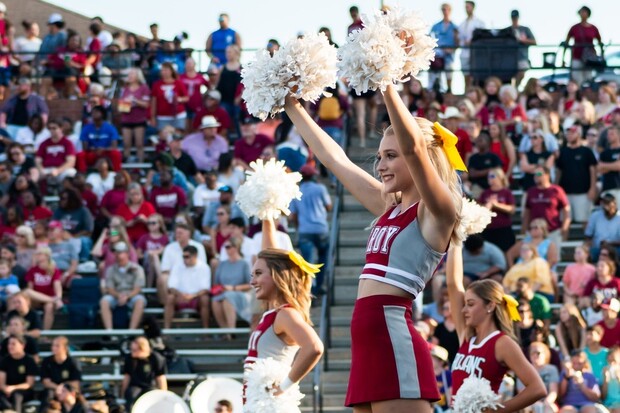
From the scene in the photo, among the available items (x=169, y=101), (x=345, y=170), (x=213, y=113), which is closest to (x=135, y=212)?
(x=213, y=113)

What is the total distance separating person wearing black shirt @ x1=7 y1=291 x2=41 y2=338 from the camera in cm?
1266

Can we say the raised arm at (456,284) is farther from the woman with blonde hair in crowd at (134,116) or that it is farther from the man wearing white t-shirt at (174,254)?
the woman with blonde hair in crowd at (134,116)

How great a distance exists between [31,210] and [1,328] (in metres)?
2.19

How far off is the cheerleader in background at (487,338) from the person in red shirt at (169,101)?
1082 cm

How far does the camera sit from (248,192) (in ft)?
21.2

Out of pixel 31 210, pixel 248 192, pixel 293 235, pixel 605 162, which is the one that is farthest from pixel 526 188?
pixel 248 192

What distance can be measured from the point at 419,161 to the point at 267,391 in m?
2.09

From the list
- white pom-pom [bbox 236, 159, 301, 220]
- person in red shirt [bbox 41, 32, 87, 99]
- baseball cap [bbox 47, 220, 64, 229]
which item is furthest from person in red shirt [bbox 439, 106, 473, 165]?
white pom-pom [bbox 236, 159, 301, 220]

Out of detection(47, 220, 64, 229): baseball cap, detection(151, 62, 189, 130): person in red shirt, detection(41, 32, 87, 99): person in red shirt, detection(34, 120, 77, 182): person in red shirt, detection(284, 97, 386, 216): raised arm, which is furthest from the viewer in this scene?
detection(41, 32, 87, 99): person in red shirt

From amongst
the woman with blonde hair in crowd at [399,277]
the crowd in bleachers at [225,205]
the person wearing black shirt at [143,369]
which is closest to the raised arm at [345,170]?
the woman with blonde hair in crowd at [399,277]

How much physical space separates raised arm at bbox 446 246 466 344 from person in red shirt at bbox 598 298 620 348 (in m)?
5.28

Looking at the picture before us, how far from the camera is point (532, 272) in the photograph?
12.4 metres

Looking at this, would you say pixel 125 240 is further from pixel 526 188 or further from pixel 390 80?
pixel 390 80

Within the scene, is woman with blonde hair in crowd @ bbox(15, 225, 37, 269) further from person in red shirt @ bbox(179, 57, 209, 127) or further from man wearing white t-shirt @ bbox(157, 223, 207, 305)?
person in red shirt @ bbox(179, 57, 209, 127)
